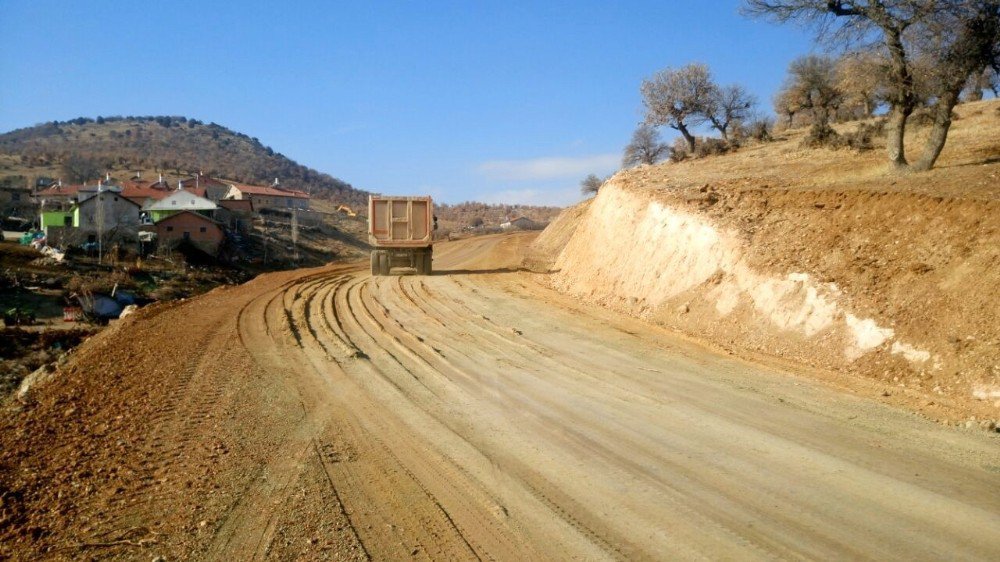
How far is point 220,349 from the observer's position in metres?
13.5

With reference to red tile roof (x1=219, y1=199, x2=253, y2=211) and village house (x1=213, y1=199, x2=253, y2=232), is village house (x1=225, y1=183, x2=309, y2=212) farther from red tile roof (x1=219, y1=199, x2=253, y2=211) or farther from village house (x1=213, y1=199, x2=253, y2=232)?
village house (x1=213, y1=199, x2=253, y2=232)

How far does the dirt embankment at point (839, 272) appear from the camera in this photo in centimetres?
1041

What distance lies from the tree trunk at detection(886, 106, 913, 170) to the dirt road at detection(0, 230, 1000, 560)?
1007 centimetres

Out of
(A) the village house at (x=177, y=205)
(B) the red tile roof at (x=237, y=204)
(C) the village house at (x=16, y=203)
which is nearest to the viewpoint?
(A) the village house at (x=177, y=205)

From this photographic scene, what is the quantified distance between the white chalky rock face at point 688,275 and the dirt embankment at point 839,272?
35mm

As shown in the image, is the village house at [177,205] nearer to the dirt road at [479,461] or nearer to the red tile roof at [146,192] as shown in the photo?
the red tile roof at [146,192]

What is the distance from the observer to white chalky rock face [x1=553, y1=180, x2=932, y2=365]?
12289 millimetres

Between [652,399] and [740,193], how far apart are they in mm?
9892

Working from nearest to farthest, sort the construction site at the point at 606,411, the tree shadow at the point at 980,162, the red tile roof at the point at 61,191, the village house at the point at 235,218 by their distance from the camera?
the construction site at the point at 606,411 → the tree shadow at the point at 980,162 → the village house at the point at 235,218 → the red tile roof at the point at 61,191

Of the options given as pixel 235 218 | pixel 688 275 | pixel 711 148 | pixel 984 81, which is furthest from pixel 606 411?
pixel 235 218

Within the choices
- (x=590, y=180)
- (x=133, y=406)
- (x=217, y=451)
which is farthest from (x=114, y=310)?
(x=590, y=180)

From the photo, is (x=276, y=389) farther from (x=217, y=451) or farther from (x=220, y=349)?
(x=220, y=349)

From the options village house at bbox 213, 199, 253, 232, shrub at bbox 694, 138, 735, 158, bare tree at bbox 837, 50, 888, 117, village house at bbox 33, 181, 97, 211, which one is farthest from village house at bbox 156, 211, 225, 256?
bare tree at bbox 837, 50, 888, 117

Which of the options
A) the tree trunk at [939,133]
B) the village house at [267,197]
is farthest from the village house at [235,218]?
the tree trunk at [939,133]
